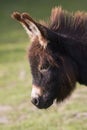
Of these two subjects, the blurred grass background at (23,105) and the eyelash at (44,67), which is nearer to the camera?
the eyelash at (44,67)

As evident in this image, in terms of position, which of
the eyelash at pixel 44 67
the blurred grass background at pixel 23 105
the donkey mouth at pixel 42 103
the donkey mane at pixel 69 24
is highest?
the donkey mane at pixel 69 24

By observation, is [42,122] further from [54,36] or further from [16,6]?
[16,6]

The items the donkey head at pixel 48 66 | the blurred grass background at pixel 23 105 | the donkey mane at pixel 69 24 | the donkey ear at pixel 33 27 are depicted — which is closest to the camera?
the donkey ear at pixel 33 27

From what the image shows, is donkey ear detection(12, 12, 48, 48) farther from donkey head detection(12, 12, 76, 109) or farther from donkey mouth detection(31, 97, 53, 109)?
donkey mouth detection(31, 97, 53, 109)

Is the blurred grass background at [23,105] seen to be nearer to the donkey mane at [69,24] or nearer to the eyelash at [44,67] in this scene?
the eyelash at [44,67]

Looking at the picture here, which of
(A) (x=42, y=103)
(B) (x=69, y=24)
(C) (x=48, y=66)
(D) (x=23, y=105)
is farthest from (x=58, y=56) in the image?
(D) (x=23, y=105)

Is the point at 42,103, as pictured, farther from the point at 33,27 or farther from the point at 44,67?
the point at 33,27

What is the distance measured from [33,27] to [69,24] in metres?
0.51

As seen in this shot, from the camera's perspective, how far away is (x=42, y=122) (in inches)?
372

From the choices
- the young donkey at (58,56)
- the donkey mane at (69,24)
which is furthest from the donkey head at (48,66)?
the donkey mane at (69,24)

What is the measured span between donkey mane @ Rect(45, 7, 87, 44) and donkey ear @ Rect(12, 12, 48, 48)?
0.76 feet

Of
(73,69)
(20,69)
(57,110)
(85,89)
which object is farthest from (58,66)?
(20,69)

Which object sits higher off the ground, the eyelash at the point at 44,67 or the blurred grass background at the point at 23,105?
the eyelash at the point at 44,67

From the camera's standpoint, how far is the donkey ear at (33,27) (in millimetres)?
5910
